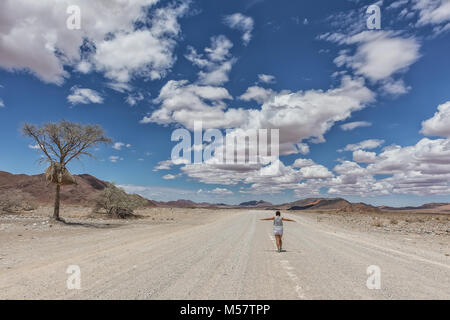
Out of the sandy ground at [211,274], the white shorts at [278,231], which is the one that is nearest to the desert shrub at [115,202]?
the sandy ground at [211,274]

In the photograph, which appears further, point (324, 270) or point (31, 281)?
point (324, 270)

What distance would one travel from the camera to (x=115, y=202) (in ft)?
117

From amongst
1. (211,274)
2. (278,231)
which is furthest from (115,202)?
(211,274)

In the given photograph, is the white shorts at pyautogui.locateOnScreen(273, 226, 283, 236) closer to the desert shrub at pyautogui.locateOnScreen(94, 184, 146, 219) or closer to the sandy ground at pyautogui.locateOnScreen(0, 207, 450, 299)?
the sandy ground at pyautogui.locateOnScreen(0, 207, 450, 299)

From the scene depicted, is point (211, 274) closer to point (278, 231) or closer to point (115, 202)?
point (278, 231)

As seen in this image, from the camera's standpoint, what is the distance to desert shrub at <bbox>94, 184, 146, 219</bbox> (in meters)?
36.0

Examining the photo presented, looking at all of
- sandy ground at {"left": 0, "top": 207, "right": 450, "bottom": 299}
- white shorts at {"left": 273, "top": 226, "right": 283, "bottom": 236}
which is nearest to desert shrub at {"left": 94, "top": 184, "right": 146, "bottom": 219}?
sandy ground at {"left": 0, "top": 207, "right": 450, "bottom": 299}

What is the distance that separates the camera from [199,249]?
1191 centimetres

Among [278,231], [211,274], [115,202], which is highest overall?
[115,202]
